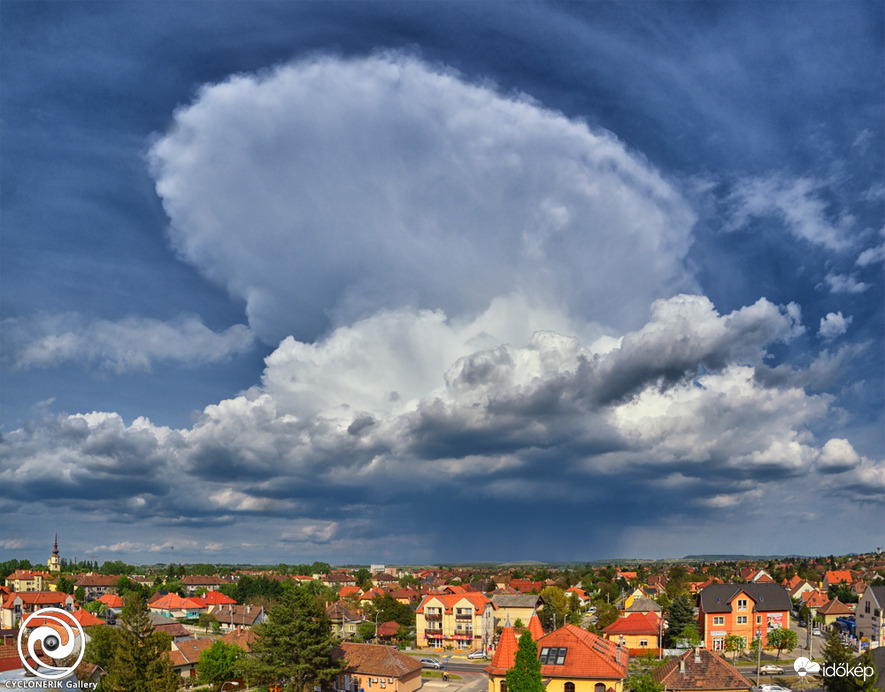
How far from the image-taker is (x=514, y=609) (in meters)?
121

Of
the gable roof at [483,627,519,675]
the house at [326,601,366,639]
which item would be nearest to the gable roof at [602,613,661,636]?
the gable roof at [483,627,519,675]

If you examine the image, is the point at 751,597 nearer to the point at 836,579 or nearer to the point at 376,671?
the point at 376,671

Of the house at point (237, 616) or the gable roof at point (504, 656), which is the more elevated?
the gable roof at point (504, 656)

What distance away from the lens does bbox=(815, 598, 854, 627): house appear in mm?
124875

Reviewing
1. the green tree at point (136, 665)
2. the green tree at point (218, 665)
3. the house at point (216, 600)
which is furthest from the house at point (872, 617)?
the house at point (216, 600)

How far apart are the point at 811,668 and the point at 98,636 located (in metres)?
72.9

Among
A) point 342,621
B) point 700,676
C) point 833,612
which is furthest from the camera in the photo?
point 833,612

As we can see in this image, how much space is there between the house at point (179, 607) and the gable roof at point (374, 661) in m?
90.3

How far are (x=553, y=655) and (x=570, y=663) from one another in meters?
1.77

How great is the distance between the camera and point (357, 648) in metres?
75.4

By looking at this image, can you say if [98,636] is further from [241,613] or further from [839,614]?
[839,614]

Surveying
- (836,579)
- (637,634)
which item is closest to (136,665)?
(637,634)

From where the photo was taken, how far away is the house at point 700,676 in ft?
193

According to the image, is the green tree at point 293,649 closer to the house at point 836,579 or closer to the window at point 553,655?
the window at point 553,655
